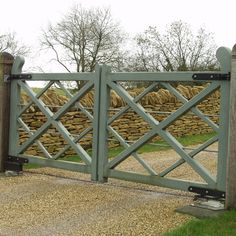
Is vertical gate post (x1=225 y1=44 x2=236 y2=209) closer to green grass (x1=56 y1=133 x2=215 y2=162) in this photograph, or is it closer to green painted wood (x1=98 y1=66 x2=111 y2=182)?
green painted wood (x1=98 y1=66 x2=111 y2=182)

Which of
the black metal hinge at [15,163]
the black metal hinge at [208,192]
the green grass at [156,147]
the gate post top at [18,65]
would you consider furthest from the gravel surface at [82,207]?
the green grass at [156,147]

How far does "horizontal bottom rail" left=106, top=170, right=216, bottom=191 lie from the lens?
18.4 feet

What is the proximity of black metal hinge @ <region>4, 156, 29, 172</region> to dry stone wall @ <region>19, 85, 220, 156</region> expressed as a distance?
2.97 ft

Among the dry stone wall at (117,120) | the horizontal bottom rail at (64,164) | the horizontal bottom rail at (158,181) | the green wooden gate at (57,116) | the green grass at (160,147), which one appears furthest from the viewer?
the green grass at (160,147)

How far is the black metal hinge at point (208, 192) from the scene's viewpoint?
535cm

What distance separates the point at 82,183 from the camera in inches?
273

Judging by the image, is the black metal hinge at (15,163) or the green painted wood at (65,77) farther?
the black metal hinge at (15,163)

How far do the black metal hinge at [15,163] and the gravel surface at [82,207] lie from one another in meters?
0.19

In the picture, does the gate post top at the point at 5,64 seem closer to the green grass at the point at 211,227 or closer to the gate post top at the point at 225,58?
the gate post top at the point at 225,58

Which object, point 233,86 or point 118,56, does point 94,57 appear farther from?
point 233,86

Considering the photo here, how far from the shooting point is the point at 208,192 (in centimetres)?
545

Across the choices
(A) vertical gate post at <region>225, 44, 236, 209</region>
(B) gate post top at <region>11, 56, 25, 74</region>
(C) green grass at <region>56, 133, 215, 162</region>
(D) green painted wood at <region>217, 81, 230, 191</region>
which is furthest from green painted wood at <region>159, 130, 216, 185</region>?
(C) green grass at <region>56, 133, 215, 162</region>

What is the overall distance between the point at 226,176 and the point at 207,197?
1.26 ft

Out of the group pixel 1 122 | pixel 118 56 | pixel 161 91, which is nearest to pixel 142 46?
pixel 118 56
